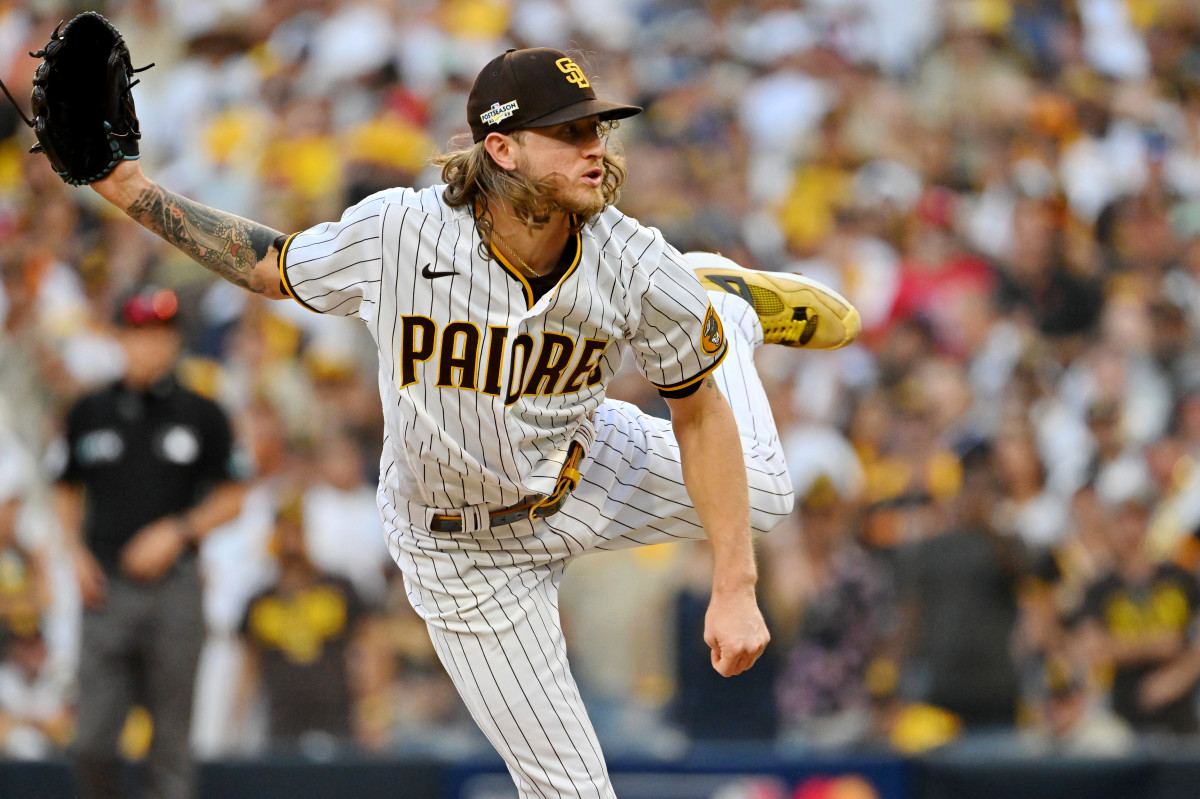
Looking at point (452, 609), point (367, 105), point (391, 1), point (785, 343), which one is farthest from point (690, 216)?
point (452, 609)

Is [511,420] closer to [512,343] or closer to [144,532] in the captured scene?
[512,343]

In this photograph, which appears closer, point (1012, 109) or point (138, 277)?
point (138, 277)

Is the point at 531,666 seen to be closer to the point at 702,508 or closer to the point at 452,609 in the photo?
the point at 452,609

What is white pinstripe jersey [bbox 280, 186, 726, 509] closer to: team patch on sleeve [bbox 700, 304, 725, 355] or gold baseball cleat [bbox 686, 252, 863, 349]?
team patch on sleeve [bbox 700, 304, 725, 355]

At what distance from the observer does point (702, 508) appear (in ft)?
13.4

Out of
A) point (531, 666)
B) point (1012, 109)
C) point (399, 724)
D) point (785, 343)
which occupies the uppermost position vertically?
point (1012, 109)

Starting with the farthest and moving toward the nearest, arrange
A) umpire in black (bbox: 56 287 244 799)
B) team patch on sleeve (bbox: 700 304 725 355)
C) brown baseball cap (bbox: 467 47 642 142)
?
umpire in black (bbox: 56 287 244 799), team patch on sleeve (bbox: 700 304 725 355), brown baseball cap (bbox: 467 47 642 142)

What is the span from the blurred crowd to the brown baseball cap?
5.79 feet

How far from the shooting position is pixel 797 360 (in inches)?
377

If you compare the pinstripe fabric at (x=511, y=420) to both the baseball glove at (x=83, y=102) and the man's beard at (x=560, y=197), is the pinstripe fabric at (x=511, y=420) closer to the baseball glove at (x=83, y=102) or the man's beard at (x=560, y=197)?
the man's beard at (x=560, y=197)

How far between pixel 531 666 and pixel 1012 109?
8203mm

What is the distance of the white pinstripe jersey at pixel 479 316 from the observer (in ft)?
12.9

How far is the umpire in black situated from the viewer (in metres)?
7.04

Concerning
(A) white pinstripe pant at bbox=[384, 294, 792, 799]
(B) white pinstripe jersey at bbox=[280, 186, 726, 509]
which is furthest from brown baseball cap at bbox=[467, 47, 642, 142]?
(A) white pinstripe pant at bbox=[384, 294, 792, 799]
